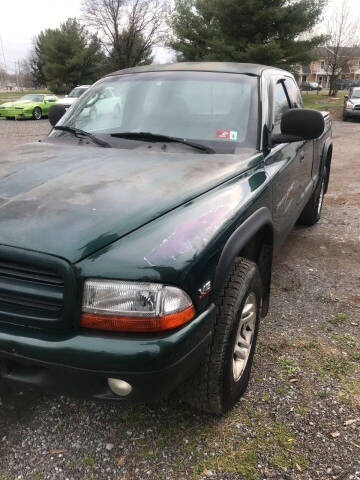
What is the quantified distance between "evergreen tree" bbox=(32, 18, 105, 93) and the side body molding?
42.1m

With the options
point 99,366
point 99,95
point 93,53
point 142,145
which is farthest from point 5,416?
point 93,53

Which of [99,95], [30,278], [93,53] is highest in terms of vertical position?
[93,53]

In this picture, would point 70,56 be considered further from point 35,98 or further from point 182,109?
point 182,109

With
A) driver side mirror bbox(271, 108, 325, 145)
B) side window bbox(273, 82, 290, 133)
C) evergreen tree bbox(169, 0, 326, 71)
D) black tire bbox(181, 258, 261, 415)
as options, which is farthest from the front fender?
evergreen tree bbox(169, 0, 326, 71)

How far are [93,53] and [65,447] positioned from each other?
44.4 meters

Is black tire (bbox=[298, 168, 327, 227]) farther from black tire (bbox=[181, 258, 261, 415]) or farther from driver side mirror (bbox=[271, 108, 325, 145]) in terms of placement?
black tire (bbox=[181, 258, 261, 415])

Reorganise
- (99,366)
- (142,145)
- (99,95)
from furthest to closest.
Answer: (99,95), (142,145), (99,366)

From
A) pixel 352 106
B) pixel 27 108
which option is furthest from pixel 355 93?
pixel 27 108

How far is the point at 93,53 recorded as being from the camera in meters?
41.2

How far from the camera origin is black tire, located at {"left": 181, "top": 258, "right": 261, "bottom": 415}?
6.28 feet

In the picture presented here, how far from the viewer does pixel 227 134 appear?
2.78 meters

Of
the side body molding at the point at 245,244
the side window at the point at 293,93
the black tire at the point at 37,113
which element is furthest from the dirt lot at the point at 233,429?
the black tire at the point at 37,113

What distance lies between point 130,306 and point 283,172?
1893 millimetres

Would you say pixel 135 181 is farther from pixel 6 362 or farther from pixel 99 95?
pixel 99 95
